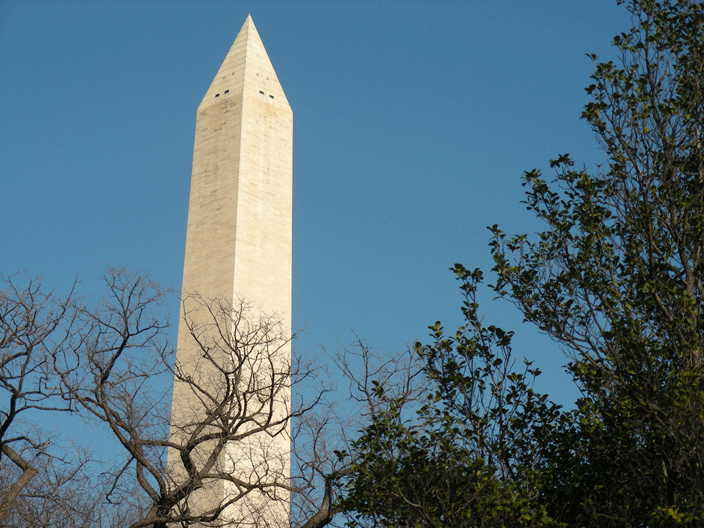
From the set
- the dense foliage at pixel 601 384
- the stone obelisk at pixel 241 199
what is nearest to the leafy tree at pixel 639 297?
the dense foliage at pixel 601 384

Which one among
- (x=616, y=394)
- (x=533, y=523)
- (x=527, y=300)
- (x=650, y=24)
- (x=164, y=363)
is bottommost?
(x=533, y=523)

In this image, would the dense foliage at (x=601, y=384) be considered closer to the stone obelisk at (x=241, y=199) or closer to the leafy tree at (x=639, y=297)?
the leafy tree at (x=639, y=297)

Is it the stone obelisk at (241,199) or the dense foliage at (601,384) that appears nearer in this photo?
the dense foliage at (601,384)

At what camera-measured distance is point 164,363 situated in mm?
15266

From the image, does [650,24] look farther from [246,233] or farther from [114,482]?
[246,233]

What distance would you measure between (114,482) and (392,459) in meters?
5.73

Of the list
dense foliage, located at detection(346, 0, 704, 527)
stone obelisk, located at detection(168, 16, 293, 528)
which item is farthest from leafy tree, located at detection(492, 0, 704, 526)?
stone obelisk, located at detection(168, 16, 293, 528)

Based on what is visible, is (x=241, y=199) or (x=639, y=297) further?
(x=241, y=199)

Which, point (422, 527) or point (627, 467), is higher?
point (627, 467)

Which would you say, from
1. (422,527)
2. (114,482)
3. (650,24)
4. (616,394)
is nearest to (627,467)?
(616,394)

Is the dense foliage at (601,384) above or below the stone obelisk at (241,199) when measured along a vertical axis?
below

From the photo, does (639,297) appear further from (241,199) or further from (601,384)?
(241,199)

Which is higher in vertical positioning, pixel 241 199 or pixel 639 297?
pixel 241 199

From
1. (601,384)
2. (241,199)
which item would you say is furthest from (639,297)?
(241,199)
